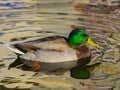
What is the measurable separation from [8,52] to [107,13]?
6027 millimetres

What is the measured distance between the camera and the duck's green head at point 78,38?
39.7 feet

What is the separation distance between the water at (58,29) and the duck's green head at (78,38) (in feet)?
1.34

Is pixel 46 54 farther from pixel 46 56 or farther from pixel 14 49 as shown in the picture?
pixel 14 49

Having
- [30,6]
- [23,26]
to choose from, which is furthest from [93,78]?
[30,6]

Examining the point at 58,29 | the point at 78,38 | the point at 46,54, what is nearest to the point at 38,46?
the point at 46,54

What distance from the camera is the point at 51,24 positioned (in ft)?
48.8

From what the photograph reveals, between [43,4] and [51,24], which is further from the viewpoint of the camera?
[43,4]

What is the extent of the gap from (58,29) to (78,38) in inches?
85.3

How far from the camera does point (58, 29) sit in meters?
14.3

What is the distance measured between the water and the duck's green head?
1.34 ft

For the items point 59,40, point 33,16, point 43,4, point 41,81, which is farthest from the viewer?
point 43,4

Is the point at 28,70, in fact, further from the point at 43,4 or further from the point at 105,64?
the point at 43,4

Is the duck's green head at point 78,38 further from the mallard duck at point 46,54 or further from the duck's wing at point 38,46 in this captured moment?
the duck's wing at point 38,46

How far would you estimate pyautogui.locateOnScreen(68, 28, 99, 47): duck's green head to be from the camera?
12.1 metres
